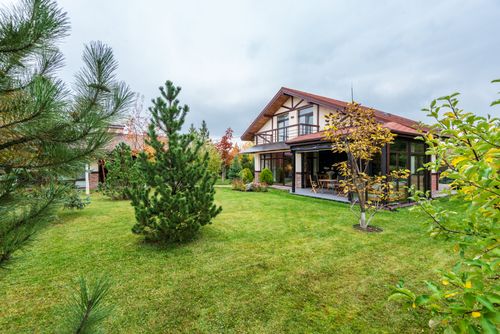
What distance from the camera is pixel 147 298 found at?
118 inches

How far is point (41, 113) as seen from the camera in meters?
1.23

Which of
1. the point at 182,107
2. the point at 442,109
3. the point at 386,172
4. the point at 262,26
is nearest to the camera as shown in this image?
the point at 442,109

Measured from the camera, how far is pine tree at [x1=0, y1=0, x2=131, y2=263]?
1.20 metres

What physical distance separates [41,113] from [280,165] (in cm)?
1679

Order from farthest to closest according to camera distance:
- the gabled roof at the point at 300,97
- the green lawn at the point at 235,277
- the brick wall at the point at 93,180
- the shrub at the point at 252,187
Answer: the brick wall at the point at 93,180 → the shrub at the point at 252,187 → the gabled roof at the point at 300,97 → the green lawn at the point at 235,277

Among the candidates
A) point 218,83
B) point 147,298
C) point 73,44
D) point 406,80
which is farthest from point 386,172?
point 218,83

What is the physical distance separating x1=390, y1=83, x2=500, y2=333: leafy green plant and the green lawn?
0.36 m

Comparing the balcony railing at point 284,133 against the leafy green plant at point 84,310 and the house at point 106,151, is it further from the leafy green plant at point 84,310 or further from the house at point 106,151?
the leafy green plant at point 84,310

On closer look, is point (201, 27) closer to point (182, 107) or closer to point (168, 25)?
point (168, 25)

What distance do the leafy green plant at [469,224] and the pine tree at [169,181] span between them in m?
4.08

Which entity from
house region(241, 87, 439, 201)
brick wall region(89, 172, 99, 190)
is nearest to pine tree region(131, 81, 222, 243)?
house region(241, 87, 439, 201)

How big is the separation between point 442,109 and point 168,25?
9.11 m

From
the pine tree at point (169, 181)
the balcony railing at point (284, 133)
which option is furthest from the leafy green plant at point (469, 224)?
the balcony railing at point (284, 133)

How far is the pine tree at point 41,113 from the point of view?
1.20 meters
